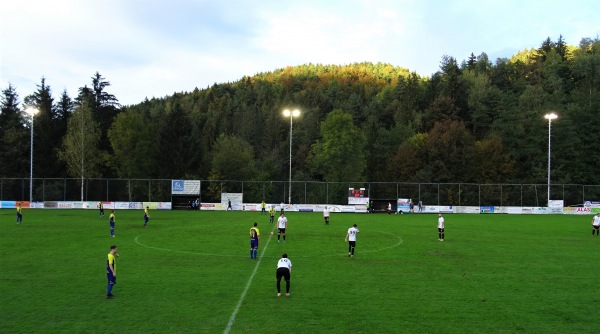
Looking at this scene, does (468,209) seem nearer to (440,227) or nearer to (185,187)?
(440,227)

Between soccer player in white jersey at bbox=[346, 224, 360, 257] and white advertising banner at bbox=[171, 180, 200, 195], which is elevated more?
white advertising banner at bbox=[171, 180, 200, 195]

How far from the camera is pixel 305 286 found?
1617cm

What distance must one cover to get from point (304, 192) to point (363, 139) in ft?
71.1

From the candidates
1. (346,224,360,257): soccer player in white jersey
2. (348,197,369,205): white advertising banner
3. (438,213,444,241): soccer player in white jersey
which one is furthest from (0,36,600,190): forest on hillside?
(346,224,360,257): soccer player in white jersey

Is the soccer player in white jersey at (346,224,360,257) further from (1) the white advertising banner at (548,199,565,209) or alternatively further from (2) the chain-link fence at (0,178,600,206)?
(1) the white advertising banner at (548,199,565,209)

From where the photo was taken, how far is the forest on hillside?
77438 mm

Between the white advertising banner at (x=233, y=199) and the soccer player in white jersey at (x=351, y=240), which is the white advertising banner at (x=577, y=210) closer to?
the white advertising banner at (x=233, y=199)

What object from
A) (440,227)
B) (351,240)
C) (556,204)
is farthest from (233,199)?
(556,204)

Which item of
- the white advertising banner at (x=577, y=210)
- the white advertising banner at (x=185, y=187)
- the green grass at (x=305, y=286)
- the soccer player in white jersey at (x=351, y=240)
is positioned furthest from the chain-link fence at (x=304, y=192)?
the soccer player in white jersey at (x=351, y=240)

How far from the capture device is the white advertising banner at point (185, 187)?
59.6 meters

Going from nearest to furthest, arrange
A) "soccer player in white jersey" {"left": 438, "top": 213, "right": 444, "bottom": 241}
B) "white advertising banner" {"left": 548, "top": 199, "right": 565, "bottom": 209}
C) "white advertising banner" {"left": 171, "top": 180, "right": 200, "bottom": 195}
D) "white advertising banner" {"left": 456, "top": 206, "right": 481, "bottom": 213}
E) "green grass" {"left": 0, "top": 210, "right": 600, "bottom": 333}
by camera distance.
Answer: "green grass" {"left": 0, "top": 210, "right": 600, "bottom": 333} < "soccer player in white jersey" {"left": 438, "top": 213, "right": 444, "bottom": 241} < "white advertising banner" {"left": 171, "top": 180, "right": 200, "bottom": 195} < "white advertising banner" {"left": 548, "top": 199, "right": 565, "bottom": 209} < "white advertising banner" {"left": 456, "top": 206, "right": 481, "bottom": 213}

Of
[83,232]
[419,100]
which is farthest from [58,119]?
[419,100]

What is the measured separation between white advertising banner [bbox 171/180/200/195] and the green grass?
3007 cm

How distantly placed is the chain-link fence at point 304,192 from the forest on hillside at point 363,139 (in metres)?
6.80
